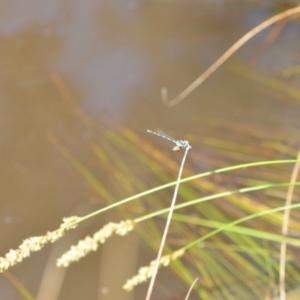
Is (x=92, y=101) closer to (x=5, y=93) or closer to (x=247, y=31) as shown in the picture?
(x=5, y=93)

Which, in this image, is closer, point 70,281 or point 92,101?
point 70,281

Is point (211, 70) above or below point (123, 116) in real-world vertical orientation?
above

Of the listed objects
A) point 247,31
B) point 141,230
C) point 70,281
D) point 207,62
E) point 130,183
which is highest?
point 247,31

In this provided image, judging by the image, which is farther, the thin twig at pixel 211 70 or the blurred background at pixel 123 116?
the thin twig at pixel 211 70

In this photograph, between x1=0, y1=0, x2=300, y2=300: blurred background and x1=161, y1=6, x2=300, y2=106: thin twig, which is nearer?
x1=0, y1=0, x2=300, y2=300: blurred background

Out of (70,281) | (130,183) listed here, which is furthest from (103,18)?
(70,281)

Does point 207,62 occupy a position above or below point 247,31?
below
